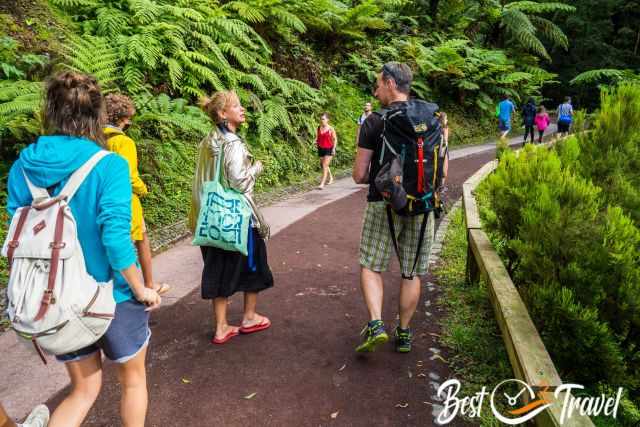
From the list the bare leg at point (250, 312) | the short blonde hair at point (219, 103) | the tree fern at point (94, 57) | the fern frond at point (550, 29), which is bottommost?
the bare leg at point (250, 312)

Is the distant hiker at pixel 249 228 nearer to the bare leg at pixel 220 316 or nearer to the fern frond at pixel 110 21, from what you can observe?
the bare leg at pixel 220 316

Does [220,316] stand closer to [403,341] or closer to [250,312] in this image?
[250,312]

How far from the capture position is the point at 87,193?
198 centimetres

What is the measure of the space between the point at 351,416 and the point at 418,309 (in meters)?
1.80

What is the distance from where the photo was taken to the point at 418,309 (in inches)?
175

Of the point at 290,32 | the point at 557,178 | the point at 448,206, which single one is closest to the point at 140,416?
the point at 557,178

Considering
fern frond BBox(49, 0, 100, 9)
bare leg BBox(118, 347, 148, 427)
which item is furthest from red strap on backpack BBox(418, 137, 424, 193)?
fern frond BBox(49, 0, 100, 9)

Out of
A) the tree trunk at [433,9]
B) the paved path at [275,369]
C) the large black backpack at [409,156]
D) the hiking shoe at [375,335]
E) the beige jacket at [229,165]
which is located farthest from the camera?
the tree trunk at [433,9]

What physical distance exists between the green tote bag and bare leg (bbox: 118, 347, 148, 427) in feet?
4.16

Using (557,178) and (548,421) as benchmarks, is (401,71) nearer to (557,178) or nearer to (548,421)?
(557,178)

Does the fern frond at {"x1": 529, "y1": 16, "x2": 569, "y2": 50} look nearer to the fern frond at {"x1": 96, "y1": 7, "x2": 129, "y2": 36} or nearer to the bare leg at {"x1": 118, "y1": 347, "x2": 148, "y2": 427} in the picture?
the fern frond at {"x1": 96, "y1": 7, "x2": 129, "y2": 36}

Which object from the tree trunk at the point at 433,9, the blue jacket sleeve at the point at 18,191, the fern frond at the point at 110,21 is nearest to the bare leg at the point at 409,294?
the blue jacket sleeve at the point at 18,191

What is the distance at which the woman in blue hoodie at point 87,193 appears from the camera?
1.96 meters

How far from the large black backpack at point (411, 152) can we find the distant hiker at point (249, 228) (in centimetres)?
106
